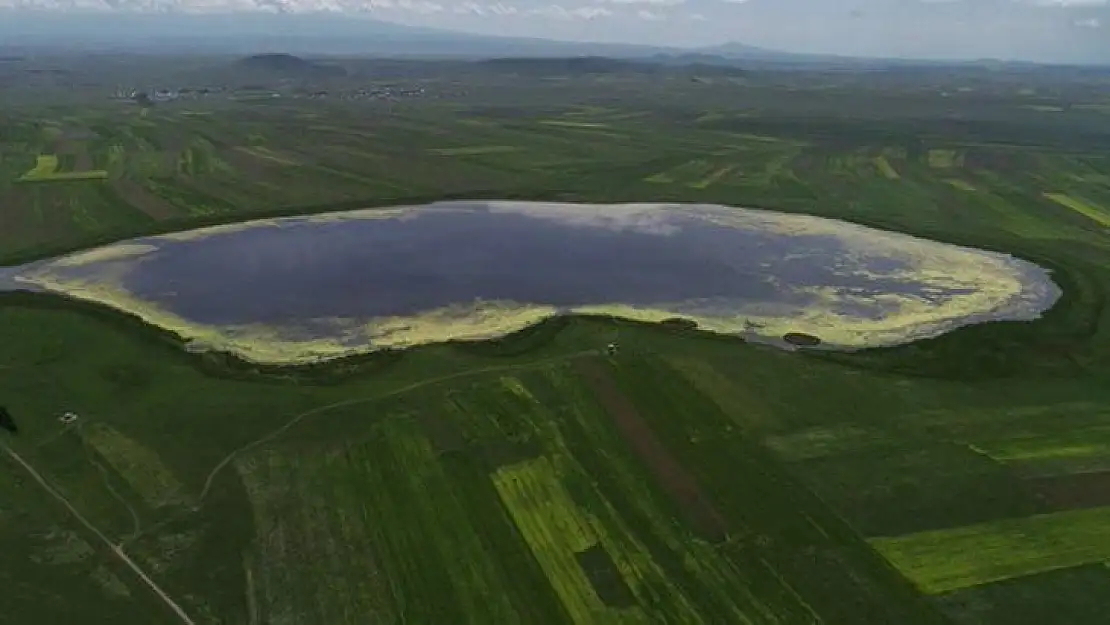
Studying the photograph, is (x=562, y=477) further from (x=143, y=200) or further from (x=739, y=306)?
(x=143, y=200)

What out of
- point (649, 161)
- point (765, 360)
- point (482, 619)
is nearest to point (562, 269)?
point (765, 360)

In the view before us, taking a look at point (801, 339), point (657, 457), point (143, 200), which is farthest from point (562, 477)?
point (143, 200)

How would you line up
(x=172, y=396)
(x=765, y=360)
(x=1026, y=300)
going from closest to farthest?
(x=172, y=396), (x=765, y=360), (x=1026, y=300)

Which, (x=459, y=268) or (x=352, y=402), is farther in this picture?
(x=459, y=268)

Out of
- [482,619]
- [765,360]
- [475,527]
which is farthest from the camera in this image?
[765,360]

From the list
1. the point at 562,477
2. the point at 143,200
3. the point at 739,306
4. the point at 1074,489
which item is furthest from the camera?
the point at 143,200

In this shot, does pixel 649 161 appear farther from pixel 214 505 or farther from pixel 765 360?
pixel 214 505
